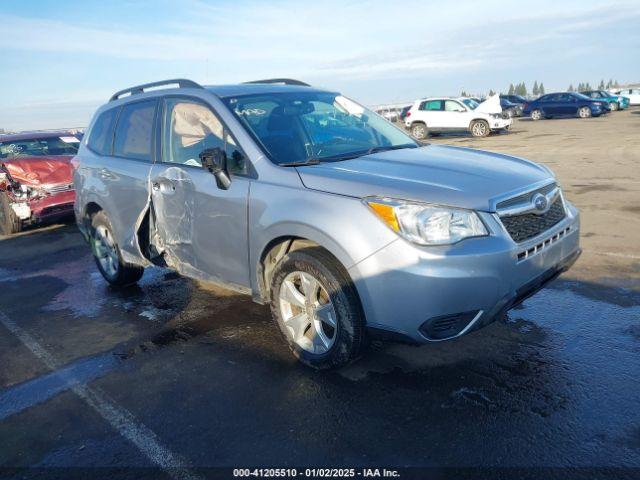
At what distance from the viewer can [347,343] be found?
10.8ft

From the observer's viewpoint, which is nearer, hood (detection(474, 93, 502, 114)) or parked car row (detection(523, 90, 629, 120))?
hood (detection(474, 93, 502, 114))

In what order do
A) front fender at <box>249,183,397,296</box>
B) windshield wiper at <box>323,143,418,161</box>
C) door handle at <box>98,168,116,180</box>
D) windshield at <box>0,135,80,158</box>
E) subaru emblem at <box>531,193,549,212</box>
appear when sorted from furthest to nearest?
windshield at <box>0,135,80,158</box>, door handle at <box>98,168,116,180</box>, windshield wiper at <box>323,143,418,161</box>, subaru emblem at <box>531,193,549,212</box>, front fender at <box>249,183,397,296</box>

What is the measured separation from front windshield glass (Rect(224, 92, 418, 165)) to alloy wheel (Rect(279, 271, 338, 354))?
0.84 m

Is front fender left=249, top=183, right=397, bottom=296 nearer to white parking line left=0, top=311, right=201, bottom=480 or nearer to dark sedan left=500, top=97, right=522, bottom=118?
white parking line left=0, top=311, right=201, bottom=480

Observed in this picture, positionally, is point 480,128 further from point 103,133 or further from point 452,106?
point 103,133

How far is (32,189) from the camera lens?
29.5 ft

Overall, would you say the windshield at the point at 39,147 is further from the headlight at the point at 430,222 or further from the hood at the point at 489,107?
the hood at the point at 489,107

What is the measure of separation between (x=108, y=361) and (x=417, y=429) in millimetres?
2387

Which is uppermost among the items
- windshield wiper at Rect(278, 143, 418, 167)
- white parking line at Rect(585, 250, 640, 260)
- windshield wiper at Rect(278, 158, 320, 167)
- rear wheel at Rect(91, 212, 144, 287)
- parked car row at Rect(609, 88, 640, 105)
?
parked car row at Rect(609, 88, 640, 105)

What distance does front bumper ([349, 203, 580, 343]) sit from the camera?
115 inches

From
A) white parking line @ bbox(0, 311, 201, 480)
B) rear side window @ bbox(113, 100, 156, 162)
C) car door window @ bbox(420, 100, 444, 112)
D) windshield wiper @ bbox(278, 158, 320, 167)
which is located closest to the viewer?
white parking line @ bbox(0, 311, 201, 480)

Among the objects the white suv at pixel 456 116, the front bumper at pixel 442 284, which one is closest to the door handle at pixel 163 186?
the front bumper at pixel 442 284

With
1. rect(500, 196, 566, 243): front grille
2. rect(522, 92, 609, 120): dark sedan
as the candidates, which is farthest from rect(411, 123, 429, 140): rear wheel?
rect(500, 196, 566, 243): front grille

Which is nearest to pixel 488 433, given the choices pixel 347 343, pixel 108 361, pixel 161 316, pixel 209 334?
pixel 347 343
